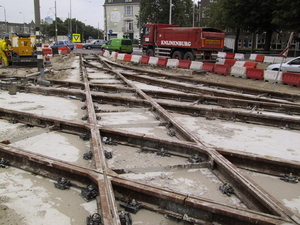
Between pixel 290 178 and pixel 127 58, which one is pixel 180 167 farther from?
pixel 127 58

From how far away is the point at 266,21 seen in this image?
3372 cm

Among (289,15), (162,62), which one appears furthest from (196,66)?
(289,15)

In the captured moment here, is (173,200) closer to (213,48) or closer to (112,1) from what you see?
(213,48)

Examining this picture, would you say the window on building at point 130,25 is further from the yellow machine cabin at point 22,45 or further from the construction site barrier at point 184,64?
the construction site barrier at point 184,64

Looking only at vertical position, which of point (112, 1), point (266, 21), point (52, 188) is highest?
point (112, 1)

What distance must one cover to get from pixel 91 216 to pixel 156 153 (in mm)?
2005

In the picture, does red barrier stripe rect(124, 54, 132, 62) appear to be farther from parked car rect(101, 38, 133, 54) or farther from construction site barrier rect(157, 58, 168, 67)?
parked car rect(101, 38, 133, 54)

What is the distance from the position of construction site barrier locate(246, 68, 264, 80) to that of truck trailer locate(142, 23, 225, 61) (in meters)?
6.30

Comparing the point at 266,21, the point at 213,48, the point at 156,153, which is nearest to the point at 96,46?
the point at 266,21

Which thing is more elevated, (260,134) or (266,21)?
(266,21)

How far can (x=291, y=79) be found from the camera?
13.7 meters

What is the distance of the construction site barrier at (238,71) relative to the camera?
634 inches

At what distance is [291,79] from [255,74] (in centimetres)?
217

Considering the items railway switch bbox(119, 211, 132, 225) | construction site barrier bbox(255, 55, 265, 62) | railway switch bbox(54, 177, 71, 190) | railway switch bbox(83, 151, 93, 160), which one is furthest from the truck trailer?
railway switch bbox(119, 211, 132, 225)
